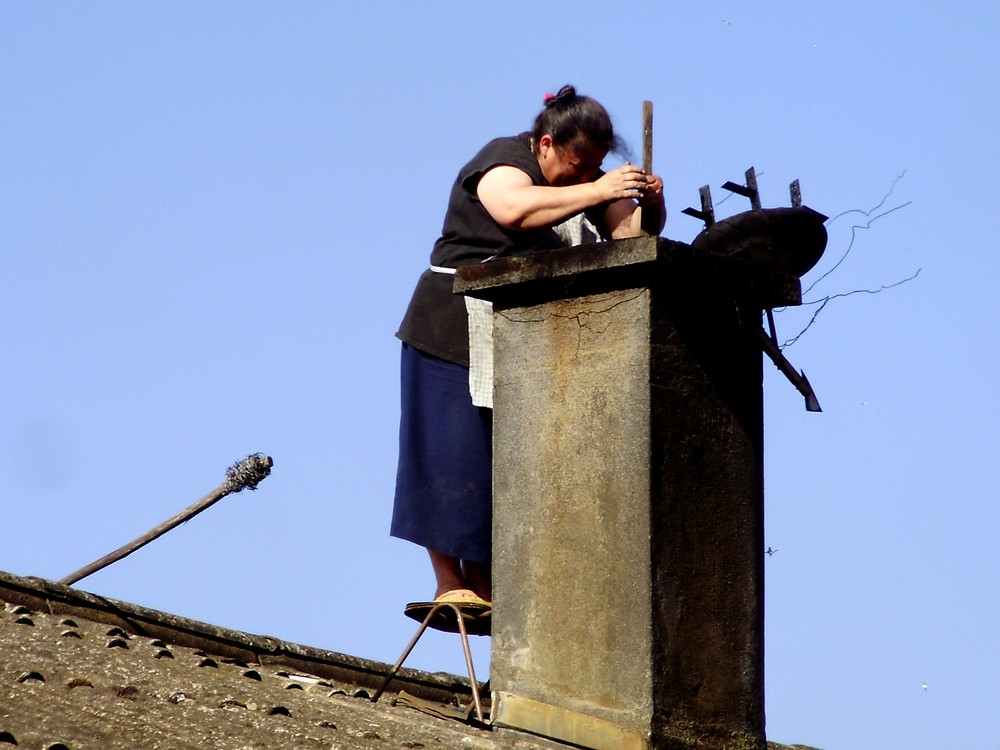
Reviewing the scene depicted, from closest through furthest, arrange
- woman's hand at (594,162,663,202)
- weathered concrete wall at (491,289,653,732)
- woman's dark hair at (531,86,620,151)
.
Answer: weathered concrete wall at (491,289,653,732), woman's hand at (594,162,663,202), woman's dark hair at (531,86,620,151)

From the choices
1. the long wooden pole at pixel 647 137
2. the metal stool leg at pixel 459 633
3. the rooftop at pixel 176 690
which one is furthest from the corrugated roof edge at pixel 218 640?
the long wooden pole at pixel 647 137

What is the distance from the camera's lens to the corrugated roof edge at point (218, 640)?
5422 millimetres

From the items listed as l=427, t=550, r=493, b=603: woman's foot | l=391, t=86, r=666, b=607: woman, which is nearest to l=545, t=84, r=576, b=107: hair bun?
l=391, t=86, r=666, b=607: woman

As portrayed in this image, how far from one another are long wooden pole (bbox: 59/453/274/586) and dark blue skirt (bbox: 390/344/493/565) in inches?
97.2

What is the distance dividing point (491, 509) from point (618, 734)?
3.41ft

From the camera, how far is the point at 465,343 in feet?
17.7

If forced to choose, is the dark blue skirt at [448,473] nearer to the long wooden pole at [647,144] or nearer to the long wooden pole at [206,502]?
the long wooden pole at [647,144]

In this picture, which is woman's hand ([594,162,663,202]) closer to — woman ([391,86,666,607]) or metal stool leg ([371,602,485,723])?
woman ([391,86,666,607])

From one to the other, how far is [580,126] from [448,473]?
1190mm

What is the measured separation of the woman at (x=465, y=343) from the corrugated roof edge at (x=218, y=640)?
2.35 ft

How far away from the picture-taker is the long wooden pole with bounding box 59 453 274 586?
751cm

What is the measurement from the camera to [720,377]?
4.91 meters

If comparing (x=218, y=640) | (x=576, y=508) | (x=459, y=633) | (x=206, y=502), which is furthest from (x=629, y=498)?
(x=206, y=502)

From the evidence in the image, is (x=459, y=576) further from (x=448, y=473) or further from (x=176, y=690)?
(x=176, y=690)
